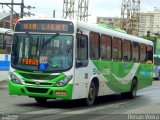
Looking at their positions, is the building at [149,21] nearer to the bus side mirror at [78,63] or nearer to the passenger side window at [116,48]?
the passenger side window at [116,48]

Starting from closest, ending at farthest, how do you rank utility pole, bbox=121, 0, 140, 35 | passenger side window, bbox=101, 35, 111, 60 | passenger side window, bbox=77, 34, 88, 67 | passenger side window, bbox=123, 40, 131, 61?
→ passenger side window, bbox=77, 34, 88, 67 < passenger side window, bbox=101, 35, 111, 60 < passenger side window, bbox=123, 40, 131, 61 < utility pole, bbox=121, 0, 140, 35

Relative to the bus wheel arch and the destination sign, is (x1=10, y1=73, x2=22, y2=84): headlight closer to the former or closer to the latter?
the destination sign

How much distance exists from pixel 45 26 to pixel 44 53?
92 cm

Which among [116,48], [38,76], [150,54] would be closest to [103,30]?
[116,48]

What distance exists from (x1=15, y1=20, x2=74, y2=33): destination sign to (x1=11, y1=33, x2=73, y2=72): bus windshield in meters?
0.18

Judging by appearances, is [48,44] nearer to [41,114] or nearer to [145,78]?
[41,114]

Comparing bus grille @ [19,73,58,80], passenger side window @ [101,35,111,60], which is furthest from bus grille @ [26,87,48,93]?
passenger side window @ [101,35,111,60]

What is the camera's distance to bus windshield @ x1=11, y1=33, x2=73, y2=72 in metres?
14.7

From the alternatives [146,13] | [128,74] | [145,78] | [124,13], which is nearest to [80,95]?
[128,74]

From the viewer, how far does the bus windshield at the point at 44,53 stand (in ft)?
48.1

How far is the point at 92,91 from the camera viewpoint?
16438 mm

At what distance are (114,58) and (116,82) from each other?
43.9 inches

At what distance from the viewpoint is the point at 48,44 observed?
1481cm

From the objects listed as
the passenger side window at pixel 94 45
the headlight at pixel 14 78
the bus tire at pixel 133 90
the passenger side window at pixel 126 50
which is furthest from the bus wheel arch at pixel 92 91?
the bus tire at pixel 133 90
